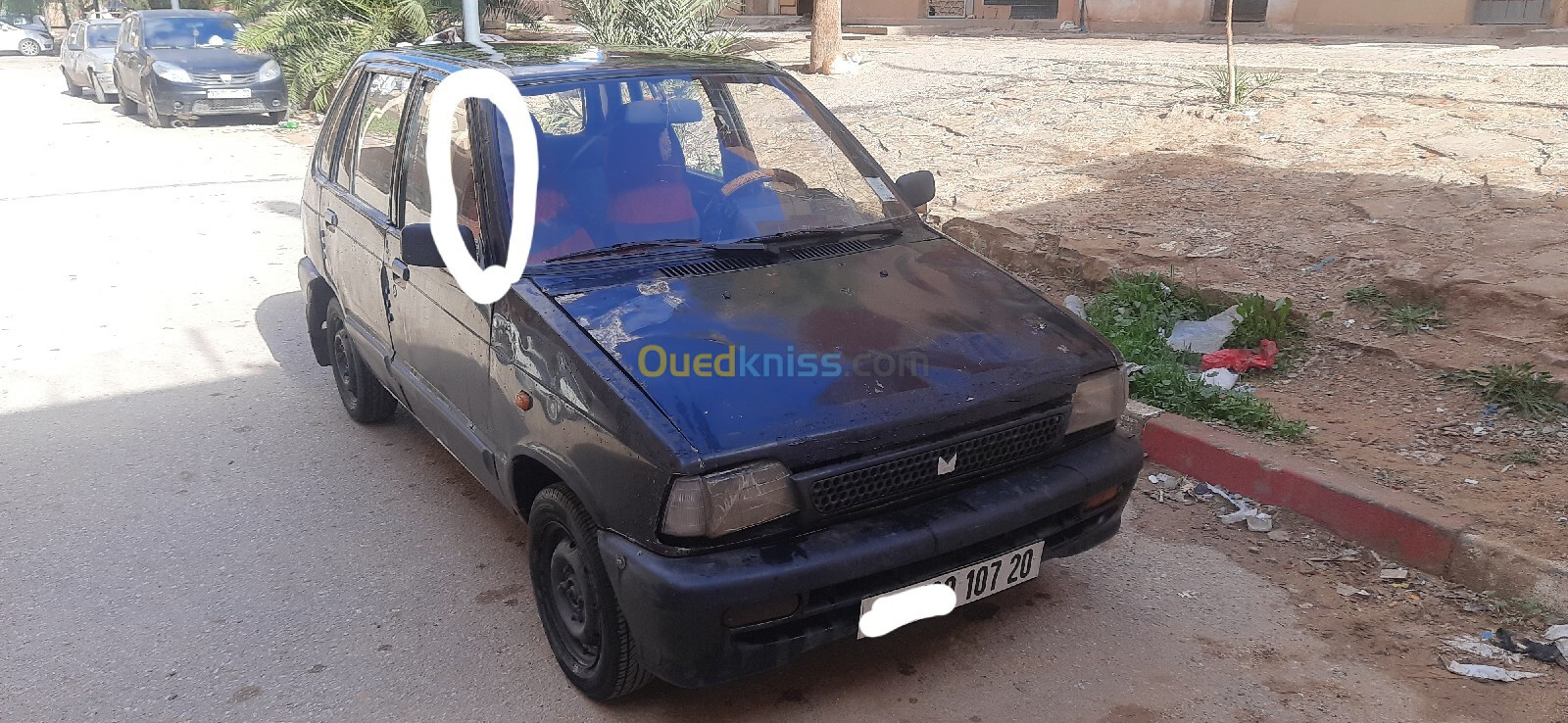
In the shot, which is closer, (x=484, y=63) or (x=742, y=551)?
(x=742, y=551)

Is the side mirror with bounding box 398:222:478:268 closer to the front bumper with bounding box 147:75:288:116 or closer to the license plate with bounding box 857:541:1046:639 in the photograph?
the license plate with bounding box 857:541:1046:639

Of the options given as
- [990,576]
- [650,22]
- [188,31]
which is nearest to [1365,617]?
[990,576]

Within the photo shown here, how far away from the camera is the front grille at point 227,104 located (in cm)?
1581

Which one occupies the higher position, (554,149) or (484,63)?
(484,63)

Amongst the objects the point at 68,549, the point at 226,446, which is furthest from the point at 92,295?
the point at 68,549

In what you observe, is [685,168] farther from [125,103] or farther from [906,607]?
[125,103]

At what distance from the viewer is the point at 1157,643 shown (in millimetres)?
3301

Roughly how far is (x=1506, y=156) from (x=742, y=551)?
6800mm

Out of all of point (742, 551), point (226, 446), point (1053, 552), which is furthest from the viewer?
point (226, 446)

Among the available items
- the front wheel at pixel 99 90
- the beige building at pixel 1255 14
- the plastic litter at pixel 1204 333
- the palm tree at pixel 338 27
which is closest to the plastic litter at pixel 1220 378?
the plastic litter at pixel 1204 333

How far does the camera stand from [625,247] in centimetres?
338

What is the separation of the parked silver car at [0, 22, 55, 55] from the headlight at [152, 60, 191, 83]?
28.0 meters

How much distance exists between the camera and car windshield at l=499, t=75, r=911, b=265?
3436 mm

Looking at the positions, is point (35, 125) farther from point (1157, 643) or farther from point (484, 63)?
point (1157, 643)
